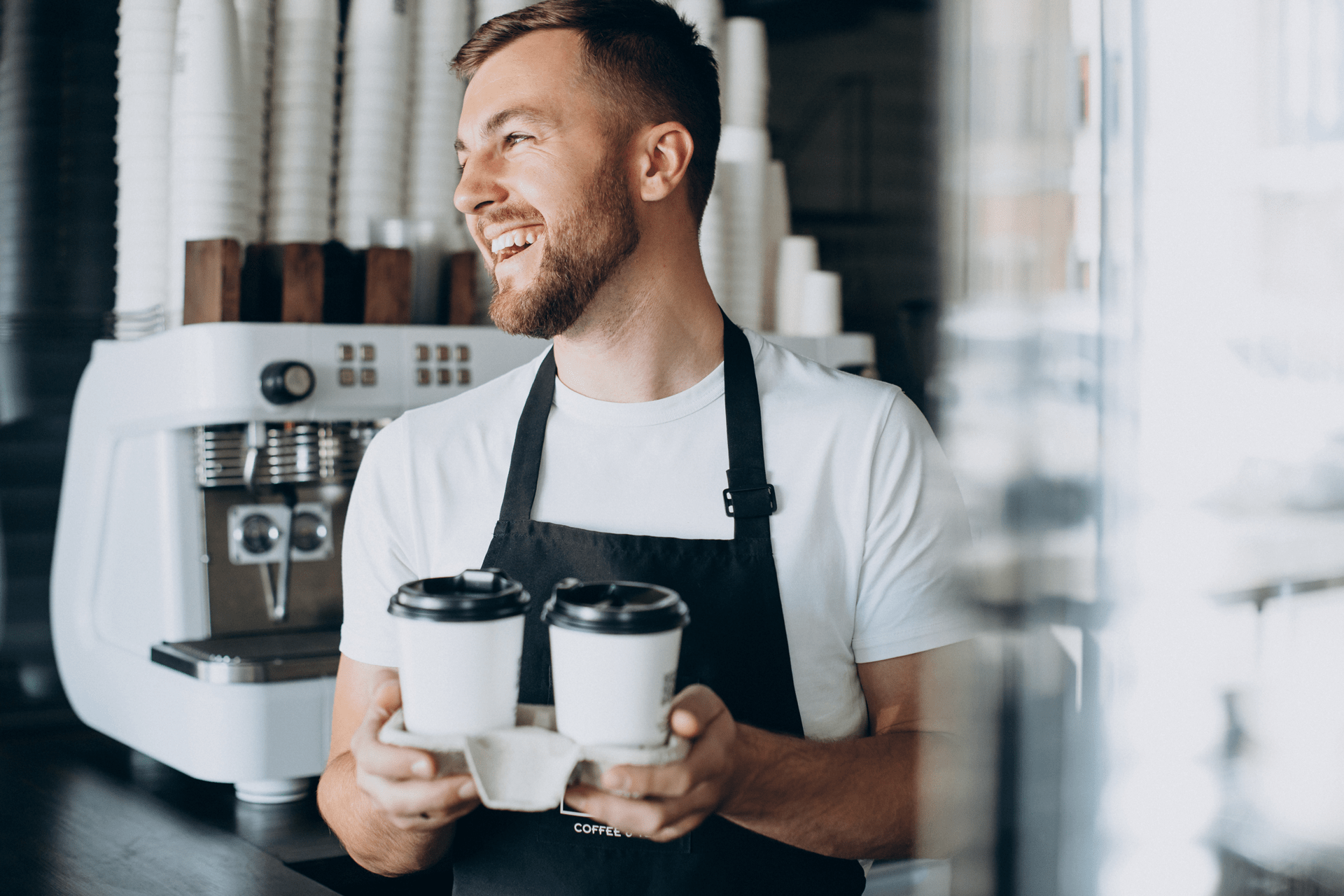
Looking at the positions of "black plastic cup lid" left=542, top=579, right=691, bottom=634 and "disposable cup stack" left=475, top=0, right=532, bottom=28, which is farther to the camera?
"disposable cup stack" left=475, top=0, right=532, bottom=28

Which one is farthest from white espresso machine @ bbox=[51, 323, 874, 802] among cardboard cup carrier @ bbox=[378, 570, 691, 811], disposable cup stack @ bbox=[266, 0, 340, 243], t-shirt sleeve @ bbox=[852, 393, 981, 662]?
cardboard cup carrier @ bbox=[378, 570, 691, 811]

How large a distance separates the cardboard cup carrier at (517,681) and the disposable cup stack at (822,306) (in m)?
1.72

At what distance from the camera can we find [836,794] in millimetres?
951

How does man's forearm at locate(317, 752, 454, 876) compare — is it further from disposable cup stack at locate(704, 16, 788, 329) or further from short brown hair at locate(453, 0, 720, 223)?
disposable cup stack at locate(704, 16, 788, 329)

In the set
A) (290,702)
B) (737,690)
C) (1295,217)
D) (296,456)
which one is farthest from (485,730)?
(296,456)

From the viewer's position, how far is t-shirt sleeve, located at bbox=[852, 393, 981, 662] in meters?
1.05

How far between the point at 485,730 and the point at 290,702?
1.00m

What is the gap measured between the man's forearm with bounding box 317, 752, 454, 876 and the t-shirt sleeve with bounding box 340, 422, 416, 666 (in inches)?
4.1

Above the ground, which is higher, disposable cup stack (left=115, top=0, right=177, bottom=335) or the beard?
disposable cup stack (left=115, top=0, right=177, bottom=335)

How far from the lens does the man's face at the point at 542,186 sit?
110cm

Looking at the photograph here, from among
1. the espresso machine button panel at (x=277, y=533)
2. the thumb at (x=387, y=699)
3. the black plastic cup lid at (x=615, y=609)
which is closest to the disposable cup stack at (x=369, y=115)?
the espresso machine button panel at (x=277, y=533)

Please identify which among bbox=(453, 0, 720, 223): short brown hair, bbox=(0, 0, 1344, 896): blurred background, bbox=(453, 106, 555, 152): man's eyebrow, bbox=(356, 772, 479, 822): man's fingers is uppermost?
bbox=(453, 0, 720, 223): short brown hair

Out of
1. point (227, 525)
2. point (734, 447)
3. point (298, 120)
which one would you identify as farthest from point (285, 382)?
point (734, 447)

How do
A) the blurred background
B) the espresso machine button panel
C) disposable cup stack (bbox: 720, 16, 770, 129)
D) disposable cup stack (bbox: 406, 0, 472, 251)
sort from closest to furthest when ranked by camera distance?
1. the blurred background
2. the espresso machine button panel
3. disposable cup stack (bbox: 406, 0, 472, 251)
4. disposable cup stack (bbox: 720, 16, 770, 129)
